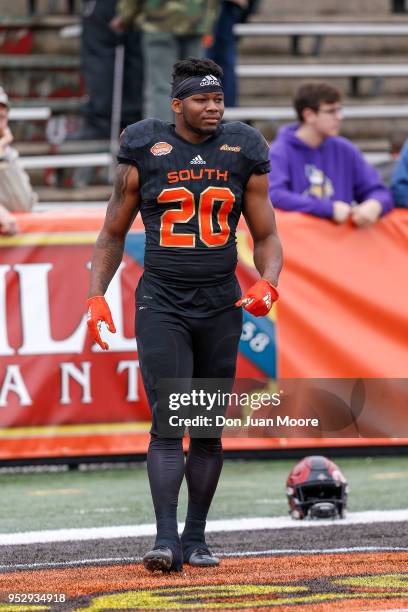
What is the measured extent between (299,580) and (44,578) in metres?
0.89

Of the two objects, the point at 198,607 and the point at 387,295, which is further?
the point at 387,295

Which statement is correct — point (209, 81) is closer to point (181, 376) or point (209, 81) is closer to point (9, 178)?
point (181, 376)

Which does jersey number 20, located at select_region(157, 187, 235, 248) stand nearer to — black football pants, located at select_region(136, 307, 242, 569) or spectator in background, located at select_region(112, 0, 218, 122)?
black football pants, located at select_region(136, 307, 242, 569)

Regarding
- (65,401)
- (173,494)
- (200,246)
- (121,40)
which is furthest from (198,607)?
(121,40)

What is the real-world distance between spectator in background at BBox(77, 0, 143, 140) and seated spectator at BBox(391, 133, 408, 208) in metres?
Answer: 4.09

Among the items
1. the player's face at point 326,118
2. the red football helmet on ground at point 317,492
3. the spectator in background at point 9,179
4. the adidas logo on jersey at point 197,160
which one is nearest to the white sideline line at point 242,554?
the red football helmet on ground at point 317,492

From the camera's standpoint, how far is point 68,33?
13.9 m

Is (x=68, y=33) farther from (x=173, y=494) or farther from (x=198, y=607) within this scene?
(x=198, y=607)

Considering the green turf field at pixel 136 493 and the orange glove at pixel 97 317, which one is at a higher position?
the orange glove at pixel 97 317

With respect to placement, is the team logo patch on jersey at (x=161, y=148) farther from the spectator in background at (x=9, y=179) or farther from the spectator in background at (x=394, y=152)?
the spectator in background at (x=394, y=152)

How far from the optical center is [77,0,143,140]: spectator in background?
1262cm

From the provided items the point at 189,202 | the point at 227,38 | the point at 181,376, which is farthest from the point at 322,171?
the point at 227,38

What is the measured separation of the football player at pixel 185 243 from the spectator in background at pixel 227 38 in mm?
7051

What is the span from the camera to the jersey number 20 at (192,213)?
17.8ft
